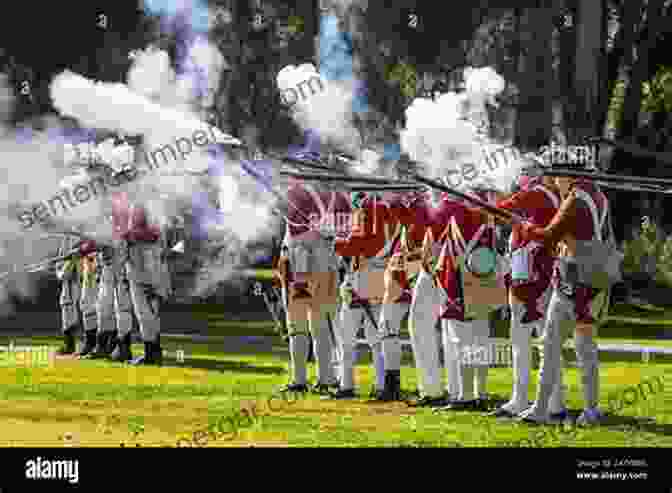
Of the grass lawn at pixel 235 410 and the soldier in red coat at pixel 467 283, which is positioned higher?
the soldier in red coat at pixel 467 283

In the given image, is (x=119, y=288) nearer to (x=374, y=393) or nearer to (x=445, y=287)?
(x=374, y=393)

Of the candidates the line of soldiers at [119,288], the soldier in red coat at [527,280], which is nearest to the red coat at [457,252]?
the soldier in red coat at [527,280]

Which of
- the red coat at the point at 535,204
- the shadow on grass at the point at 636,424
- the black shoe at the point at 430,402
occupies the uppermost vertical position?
the red coat at the point at 535,204

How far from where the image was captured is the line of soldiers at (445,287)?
14.2m

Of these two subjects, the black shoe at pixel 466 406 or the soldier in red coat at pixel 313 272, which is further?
the soldier in red coat at pixel 313 272

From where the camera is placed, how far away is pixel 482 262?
51.1 ft

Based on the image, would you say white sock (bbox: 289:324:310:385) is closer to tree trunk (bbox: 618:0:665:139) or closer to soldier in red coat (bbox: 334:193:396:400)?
soldier in red coat (bbox: 334:193:396:400)

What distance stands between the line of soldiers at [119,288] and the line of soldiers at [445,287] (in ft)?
13.5

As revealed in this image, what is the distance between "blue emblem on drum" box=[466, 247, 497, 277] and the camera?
15547 millimetres

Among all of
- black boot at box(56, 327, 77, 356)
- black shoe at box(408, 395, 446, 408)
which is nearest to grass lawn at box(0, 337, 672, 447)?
black shoe at box(408, 395, 446, 408)

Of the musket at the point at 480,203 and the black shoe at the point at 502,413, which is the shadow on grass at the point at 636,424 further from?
the musket at the point at 480,203

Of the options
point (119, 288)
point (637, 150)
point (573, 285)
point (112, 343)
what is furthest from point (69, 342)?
point (637, 150)

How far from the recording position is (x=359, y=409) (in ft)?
52.2

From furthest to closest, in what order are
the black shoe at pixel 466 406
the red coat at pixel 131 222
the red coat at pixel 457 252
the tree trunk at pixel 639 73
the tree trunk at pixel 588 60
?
the tree trunk at pixel 639 73 < the tree trunk at pixel 588 60 < the red coat at pixel 131 222 < the black shoe at pixel 466 406 < the red coat at pixel 457 252
